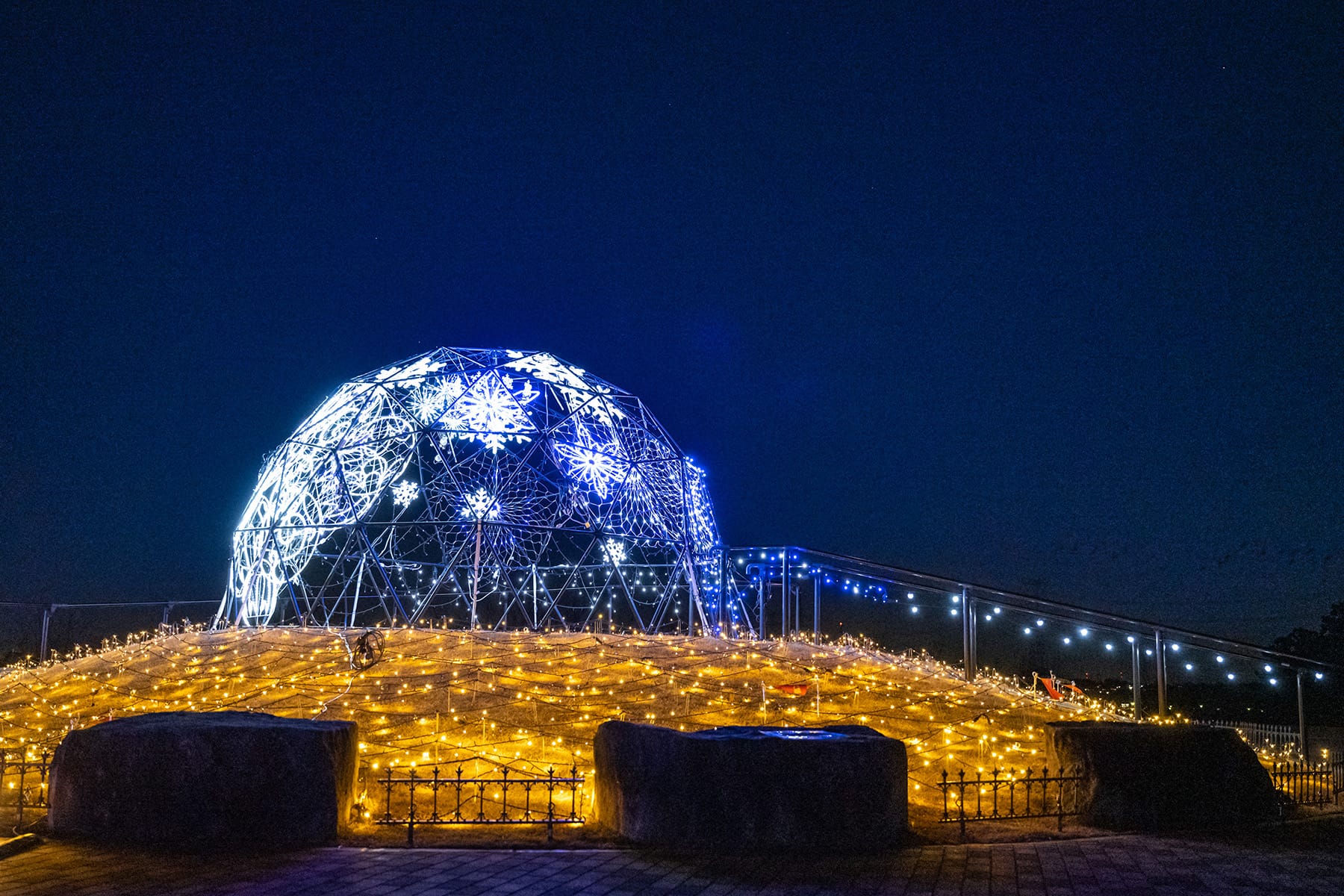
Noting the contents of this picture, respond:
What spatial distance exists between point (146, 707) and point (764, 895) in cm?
888

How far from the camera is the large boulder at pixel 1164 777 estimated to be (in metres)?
8.70

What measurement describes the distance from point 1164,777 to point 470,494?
12332 millimetres

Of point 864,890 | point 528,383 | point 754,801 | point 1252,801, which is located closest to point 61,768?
point 754,801

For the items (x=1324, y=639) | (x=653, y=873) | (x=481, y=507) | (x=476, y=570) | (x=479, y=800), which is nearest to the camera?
(x=653, y=873)

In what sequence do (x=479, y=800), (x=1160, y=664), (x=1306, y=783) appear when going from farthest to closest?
(x=1160, y=664), (x=1306, y=783), (x=479, y=800)

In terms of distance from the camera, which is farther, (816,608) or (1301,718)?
(816,608)

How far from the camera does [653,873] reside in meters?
6.72

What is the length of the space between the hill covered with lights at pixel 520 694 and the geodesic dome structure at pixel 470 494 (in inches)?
106

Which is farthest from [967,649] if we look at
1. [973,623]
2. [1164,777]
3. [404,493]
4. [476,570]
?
[404,493]

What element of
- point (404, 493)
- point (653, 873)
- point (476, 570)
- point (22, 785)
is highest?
point (404, 493)

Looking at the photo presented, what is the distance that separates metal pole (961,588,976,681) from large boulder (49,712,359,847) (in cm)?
1048

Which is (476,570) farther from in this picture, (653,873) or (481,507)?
(653,873)

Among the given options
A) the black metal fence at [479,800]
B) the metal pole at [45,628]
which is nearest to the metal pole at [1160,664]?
the black metal fence at [479,800]

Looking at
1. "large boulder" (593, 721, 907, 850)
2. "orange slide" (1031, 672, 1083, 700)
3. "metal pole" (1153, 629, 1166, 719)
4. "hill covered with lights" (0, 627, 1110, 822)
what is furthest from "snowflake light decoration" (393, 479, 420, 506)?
"metal pole" (1153, 629, 1166, 719)
